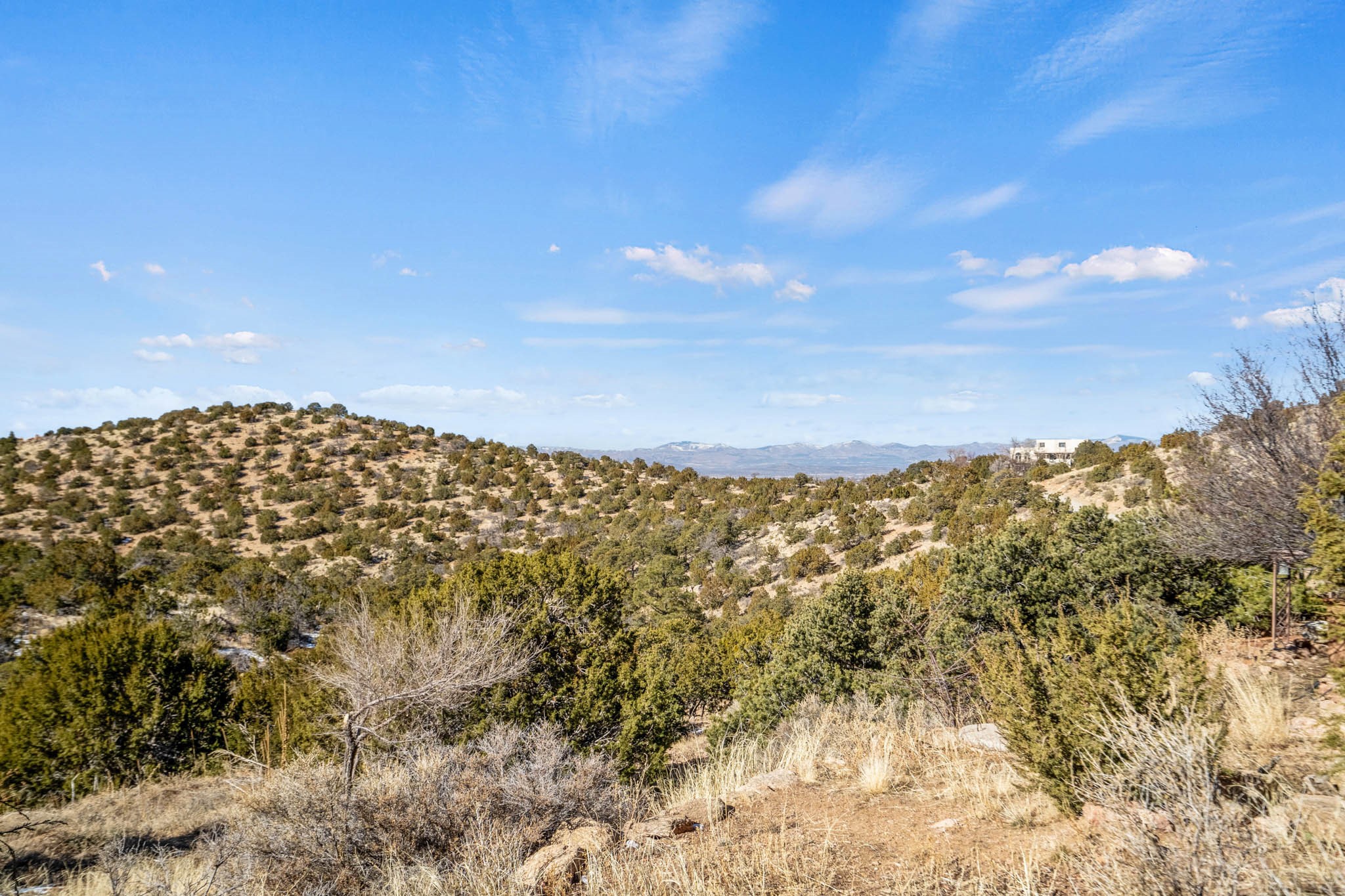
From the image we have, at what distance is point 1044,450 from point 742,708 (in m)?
48.4

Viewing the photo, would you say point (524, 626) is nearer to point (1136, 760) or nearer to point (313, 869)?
point (313, 869)

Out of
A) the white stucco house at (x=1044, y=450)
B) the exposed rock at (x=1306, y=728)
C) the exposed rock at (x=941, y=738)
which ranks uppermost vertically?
the white stucco house at (x=1044, y=450)

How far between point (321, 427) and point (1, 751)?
37.4m

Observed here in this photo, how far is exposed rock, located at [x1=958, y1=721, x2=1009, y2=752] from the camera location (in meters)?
6.46

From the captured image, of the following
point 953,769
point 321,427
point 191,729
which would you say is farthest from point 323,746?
point 321,427

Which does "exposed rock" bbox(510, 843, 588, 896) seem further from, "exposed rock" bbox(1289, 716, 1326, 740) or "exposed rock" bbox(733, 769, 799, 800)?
"exposed rock" bbox(1289, 716, 1326, 740)

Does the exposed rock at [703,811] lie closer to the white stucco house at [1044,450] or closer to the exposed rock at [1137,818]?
the exposed rock at [1137,818]

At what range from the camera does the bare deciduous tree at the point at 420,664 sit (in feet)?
23.1

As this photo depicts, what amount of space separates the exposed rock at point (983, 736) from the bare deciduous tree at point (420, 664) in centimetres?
541

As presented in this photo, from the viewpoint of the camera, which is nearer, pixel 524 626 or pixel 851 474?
pixel 524 626

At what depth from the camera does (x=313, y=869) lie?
454cm

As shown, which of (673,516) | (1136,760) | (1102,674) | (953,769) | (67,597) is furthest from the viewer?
(673,516)

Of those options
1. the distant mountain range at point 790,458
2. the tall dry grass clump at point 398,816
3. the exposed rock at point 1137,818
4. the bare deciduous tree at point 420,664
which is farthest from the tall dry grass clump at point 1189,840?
the distant mountain range at point 790,458

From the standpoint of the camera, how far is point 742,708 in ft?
41.2
